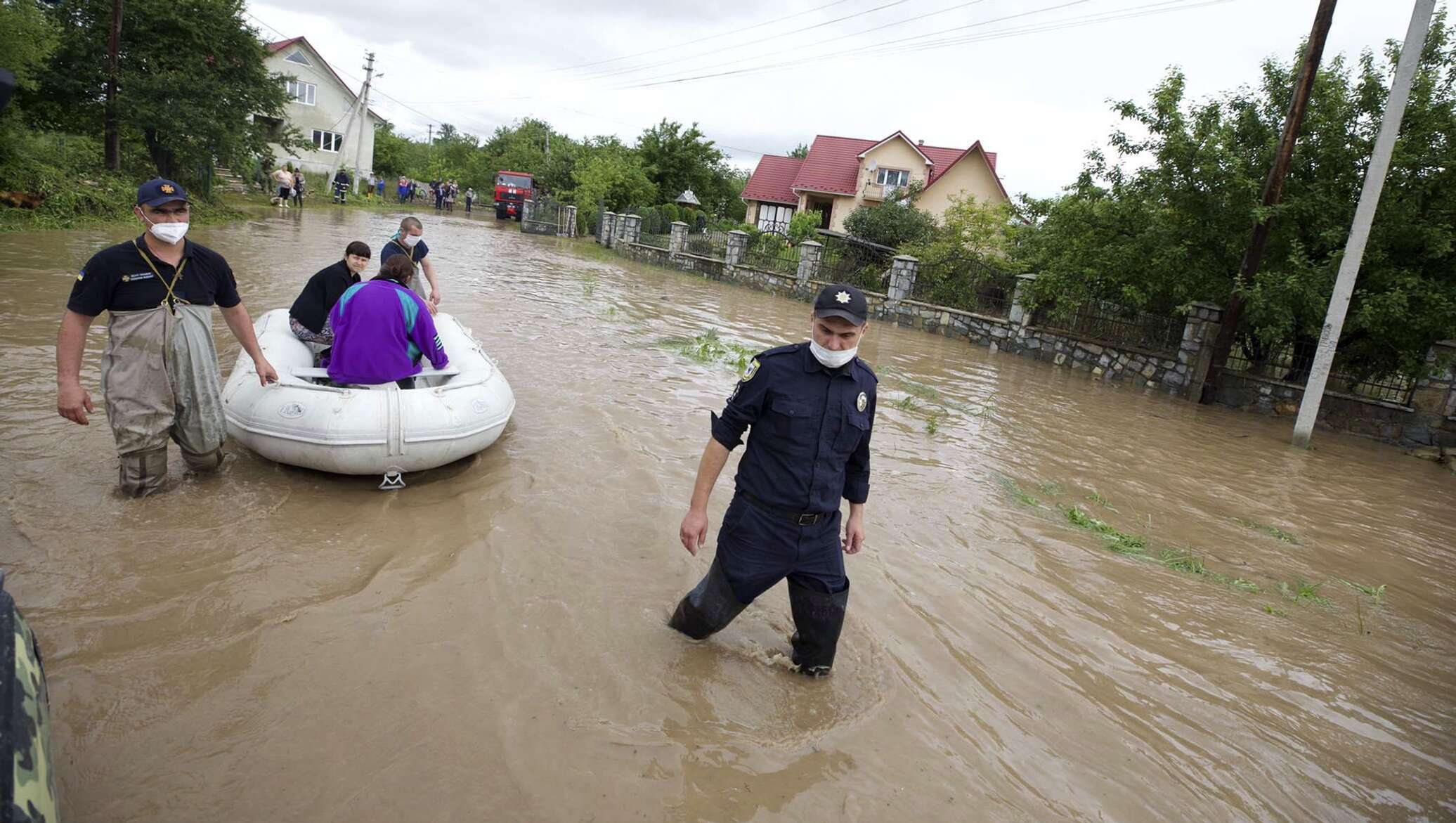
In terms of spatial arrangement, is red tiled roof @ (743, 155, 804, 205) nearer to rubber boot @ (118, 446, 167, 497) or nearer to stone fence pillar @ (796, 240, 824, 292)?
stone fence pillar @ (796, 240, 824, 292)

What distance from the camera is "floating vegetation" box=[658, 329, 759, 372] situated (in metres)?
11.1

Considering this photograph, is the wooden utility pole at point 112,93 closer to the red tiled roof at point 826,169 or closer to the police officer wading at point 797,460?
the police officer wading at point 797,460

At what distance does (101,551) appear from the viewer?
4137 millimetres

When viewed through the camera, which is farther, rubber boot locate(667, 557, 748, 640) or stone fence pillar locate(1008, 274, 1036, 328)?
stone fence pillar locate(1008, 274, 1036, 328)

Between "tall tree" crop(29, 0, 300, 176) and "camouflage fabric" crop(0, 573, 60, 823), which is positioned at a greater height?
"tall tree" crop(29, 0, 300, 176)

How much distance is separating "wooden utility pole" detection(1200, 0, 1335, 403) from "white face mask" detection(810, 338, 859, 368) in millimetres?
12149

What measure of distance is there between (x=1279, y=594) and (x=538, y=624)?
4.89 m

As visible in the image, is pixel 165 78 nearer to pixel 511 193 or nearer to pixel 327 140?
pixel 511 193

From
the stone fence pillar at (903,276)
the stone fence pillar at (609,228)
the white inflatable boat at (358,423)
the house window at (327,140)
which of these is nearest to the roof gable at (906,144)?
the stone fence pillar at (609,228)

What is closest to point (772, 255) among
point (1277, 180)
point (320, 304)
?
point (1277, 180)

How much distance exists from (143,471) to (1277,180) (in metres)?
14.8

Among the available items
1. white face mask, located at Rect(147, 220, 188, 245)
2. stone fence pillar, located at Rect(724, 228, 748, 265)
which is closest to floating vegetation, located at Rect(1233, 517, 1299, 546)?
white face mask, located at Rect(147, 220, 188, 245)

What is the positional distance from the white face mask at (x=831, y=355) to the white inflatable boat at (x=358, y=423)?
304cm

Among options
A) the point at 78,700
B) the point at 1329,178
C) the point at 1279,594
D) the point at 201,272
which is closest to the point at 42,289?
the point at 201,272
